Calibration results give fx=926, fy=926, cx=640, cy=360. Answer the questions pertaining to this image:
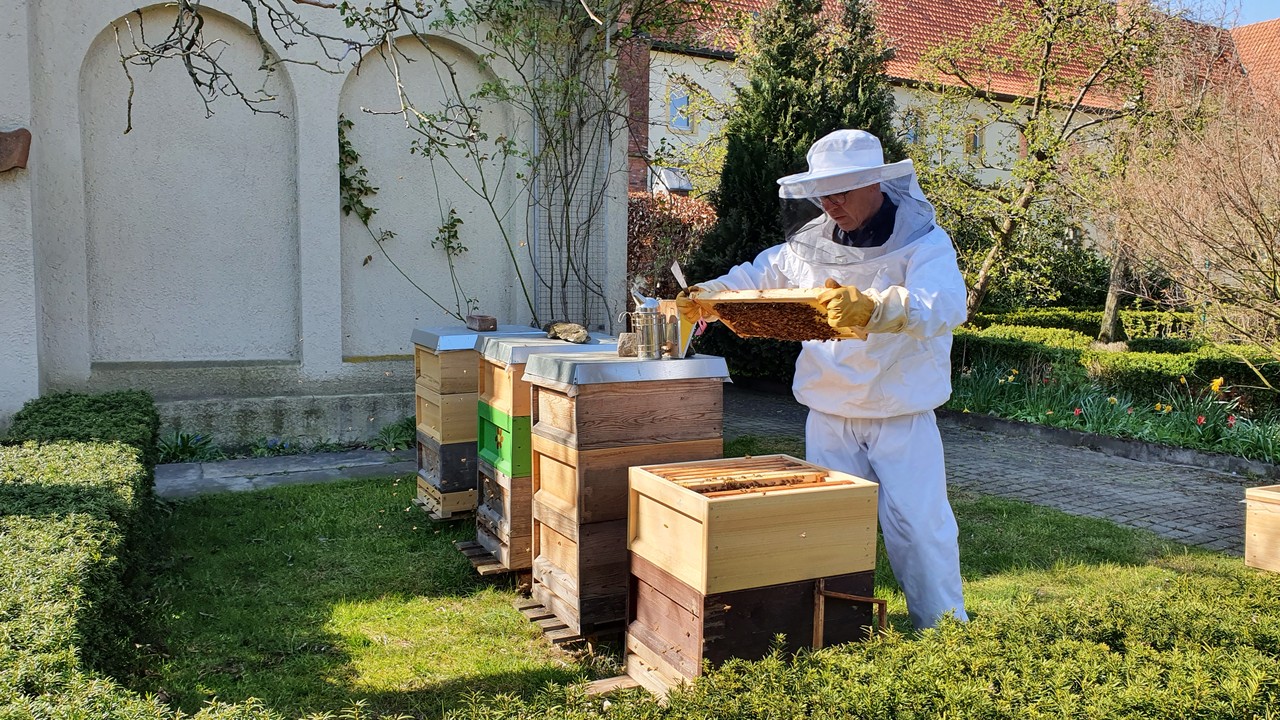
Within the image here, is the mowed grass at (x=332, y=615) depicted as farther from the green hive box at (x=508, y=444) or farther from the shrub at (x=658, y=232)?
the shrub at (x=658, y=232)

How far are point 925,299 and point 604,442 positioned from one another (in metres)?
1.19

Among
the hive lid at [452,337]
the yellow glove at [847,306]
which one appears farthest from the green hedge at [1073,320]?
the yellow glove at [847,306]

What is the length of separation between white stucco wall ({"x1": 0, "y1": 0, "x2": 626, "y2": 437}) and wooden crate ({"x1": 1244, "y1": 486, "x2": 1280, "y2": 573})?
5.76 metres

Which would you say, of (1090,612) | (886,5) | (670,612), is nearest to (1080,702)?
(1090,612)

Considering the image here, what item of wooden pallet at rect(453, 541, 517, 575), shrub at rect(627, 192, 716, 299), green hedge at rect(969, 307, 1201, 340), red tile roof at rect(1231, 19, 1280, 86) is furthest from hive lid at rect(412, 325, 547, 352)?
red tile roof at rect(1231, 19, 1280, 86)

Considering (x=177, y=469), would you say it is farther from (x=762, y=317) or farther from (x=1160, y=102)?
(x=1160, y=102)

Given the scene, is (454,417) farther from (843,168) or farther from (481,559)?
(843,168)

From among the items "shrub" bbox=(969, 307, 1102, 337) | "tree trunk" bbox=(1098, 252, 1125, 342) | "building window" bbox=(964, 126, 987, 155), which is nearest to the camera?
"building window" bbox=(964, 126, 987, 155)

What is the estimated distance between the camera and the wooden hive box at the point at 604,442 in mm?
3254

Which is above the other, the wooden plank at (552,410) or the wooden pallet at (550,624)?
the wooden plank at (552,410)

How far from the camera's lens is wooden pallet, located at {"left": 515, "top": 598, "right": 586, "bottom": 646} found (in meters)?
3.42

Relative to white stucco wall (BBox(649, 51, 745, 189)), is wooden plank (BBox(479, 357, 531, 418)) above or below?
below

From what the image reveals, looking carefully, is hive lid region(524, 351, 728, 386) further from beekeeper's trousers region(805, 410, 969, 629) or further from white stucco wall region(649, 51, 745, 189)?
white stucco wall region(649, 51, 745, 189)

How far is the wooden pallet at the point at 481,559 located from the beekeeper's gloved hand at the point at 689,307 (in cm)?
144
